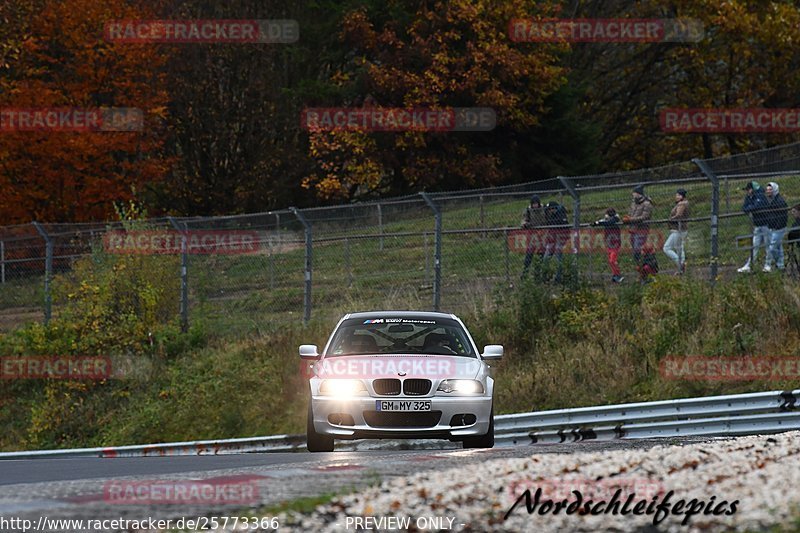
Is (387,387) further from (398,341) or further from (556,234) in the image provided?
(556,234)

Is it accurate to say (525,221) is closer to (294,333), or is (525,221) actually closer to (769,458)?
(294,333)

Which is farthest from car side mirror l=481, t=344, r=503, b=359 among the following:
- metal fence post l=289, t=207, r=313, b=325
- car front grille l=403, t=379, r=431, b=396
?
metal fence post l=289, t=207, r=313, b=325

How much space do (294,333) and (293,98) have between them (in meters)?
20.9

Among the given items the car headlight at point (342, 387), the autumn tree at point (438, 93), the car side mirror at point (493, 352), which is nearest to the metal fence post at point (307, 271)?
the car side mirror at point (493, 352)

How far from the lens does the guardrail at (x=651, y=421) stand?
1574 cm

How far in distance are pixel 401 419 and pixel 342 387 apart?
65 cm

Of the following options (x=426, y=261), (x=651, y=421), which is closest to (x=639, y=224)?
(x=426, y=261)

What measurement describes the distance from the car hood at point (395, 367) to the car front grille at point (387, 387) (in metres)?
0.06

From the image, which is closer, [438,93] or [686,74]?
[438,93]

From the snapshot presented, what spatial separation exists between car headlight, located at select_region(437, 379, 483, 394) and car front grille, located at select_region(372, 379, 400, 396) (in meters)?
0.42

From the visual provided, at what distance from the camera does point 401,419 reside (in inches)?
538

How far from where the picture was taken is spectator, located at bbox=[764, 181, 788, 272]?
21.5 meters

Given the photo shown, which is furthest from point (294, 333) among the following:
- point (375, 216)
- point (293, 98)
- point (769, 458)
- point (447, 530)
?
point (293, 98)

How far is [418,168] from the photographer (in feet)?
139
